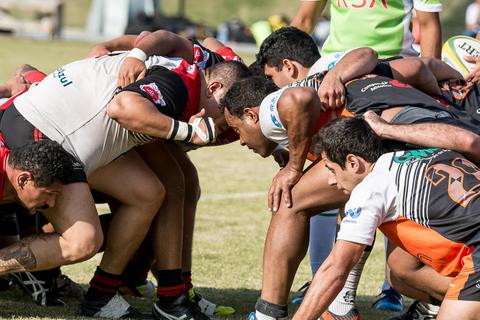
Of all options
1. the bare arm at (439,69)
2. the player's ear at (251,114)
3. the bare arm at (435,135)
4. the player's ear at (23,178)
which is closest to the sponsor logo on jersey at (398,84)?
the bare arm at (435,135)

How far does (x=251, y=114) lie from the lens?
18.7 ft

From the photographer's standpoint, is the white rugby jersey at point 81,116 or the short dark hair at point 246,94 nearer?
the short dark hair at point 246,94

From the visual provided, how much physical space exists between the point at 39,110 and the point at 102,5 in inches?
1211

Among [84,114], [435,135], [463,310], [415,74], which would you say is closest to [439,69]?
[415,74]

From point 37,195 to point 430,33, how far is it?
11.1 feet

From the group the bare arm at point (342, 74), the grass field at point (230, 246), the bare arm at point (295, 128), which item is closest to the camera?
the bare arm at point (295, 128)

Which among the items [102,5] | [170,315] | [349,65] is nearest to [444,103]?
[349,65]

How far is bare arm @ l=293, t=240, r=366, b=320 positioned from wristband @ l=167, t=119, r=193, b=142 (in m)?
1.15

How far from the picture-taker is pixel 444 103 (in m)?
6.22

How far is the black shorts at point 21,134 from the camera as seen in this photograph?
5.70 metres

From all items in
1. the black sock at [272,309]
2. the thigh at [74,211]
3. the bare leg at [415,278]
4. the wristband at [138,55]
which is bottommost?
the black sock at [272,309]

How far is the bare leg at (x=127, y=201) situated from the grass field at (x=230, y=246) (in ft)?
1.56

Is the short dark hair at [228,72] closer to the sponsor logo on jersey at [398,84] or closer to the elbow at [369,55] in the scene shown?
the elbow at [369,55]

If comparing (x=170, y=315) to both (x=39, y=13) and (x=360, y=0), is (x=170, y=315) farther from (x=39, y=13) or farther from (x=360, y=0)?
(x=39, y=13)
